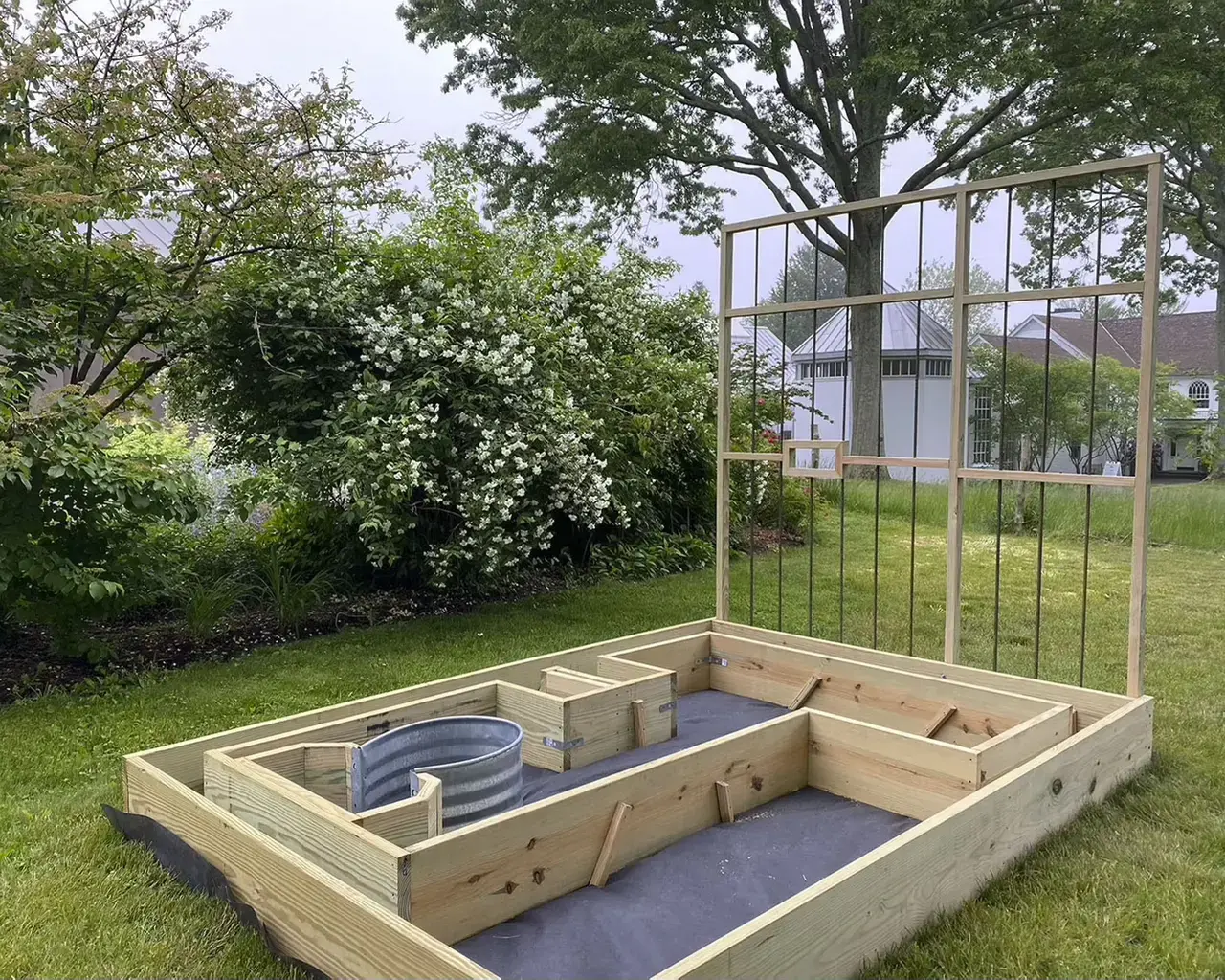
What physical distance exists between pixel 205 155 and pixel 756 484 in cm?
502

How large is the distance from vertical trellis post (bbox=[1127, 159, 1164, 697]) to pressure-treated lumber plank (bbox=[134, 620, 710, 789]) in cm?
194

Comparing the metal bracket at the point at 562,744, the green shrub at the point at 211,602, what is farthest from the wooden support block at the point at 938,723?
the green shrub at the point at 211,602

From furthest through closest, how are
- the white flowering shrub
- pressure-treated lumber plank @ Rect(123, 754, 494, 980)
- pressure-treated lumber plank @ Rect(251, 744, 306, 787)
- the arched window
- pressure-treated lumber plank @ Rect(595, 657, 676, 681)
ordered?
the arched window
the white flowering shrub
pressure-treated lumber plank @ Rect(595, 657, 676, 681)
pressure-treated lumber plank @ Rect(251, 744, 306, 787)
pressure-treated lumber plank @ Rect(123, 754, 494, 980)

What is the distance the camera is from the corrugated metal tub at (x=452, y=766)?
111 inches

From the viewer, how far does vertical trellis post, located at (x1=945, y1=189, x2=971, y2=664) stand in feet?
13.4

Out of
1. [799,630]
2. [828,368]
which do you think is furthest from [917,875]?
[828,368]

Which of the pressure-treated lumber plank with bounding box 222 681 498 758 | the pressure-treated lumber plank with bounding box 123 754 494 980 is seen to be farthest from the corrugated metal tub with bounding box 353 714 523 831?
the pressure-treated lumber plank with bounding box 123 754 494 980

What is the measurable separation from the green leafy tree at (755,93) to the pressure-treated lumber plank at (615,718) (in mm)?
9458

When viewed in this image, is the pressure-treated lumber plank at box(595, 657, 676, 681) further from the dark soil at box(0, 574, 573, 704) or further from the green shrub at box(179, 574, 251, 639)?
the green shrub at box(179, 574, 251, 639)

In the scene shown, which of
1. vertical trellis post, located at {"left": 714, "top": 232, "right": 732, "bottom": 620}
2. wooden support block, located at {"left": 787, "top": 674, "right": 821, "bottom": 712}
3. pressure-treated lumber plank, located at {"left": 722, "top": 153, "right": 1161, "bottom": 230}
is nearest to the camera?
pressure-treated lumber plank, located at {"left": 722, "top": 153, "right": 1161, "bottom": 230}

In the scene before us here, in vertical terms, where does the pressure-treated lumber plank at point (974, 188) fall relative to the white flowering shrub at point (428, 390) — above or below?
above

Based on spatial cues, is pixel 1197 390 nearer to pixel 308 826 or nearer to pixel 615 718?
pixel 615 718

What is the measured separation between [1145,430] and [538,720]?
8.49 feet

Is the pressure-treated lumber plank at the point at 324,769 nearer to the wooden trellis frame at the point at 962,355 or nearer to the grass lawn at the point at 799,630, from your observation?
the grass lawn at the point at 799,630
